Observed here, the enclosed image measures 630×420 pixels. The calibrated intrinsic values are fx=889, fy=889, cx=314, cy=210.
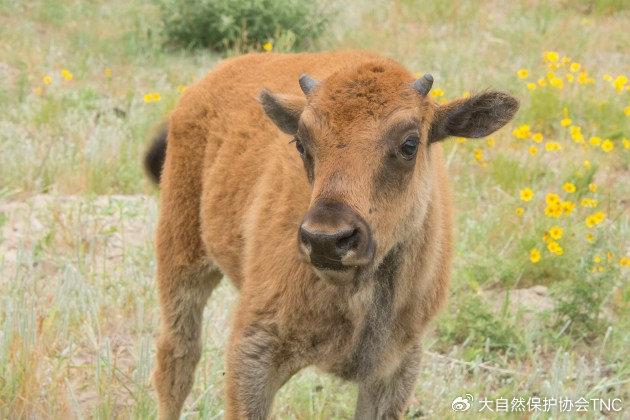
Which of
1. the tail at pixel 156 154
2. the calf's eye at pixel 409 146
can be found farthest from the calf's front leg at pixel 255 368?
the tail at pixel 156 154

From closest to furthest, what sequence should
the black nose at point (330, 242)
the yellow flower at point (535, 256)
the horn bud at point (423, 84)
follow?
the black nose at point (330, 242), the horn bud at point (423, 84), the yellow flower at point (535, 256)

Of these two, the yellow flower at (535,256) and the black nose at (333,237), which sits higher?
the black nose at (333,237)

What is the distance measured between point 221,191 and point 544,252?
277 centimetres

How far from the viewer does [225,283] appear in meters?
6.33

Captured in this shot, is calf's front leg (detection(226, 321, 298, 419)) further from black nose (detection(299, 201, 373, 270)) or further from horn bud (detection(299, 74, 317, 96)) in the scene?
horn bud (detection(299, 74, 317, 96))

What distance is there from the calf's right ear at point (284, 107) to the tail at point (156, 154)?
1.42 meters

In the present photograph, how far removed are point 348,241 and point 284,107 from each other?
3.18 feet

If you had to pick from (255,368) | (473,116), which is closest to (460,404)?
(255,368)

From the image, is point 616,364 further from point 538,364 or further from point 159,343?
point 159,343

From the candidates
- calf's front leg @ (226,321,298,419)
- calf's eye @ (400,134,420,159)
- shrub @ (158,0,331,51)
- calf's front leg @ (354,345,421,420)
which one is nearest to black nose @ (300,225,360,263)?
calf's eye @ (400,134,420,159)

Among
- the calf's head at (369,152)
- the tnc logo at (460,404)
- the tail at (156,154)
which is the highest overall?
the calf's head at (369,152)

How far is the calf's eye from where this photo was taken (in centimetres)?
342

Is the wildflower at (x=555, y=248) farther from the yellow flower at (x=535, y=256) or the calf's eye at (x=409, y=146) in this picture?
the calf's eye at (x=409, y=146)

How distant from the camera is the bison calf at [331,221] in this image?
329cm
